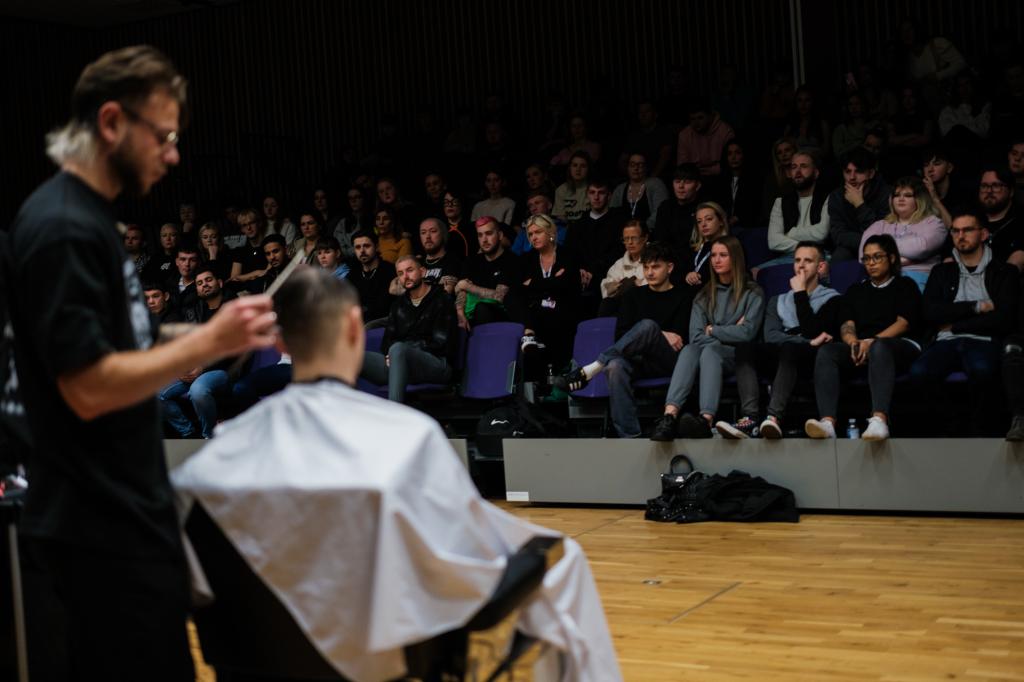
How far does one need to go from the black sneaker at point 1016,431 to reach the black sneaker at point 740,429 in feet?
3.93

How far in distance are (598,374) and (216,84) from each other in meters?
7.88

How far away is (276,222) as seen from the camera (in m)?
9.92

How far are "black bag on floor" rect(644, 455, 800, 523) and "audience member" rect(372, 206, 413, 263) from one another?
3.41 meters

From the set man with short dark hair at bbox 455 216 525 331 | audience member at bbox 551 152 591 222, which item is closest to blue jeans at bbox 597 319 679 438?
man with short dark hair at bbox 455 216 525 331

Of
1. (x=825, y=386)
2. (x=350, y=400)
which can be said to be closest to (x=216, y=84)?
(x=825, y=386)

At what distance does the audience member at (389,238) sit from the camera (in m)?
8.61

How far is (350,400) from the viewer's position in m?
1.95

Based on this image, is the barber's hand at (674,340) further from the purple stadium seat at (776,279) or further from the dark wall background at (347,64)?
the dark wall background at (347,64)

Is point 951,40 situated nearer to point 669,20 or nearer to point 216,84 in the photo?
point 669,20

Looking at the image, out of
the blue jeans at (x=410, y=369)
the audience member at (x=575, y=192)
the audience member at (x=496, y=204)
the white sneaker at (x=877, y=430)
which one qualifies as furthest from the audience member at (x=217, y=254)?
the white sneaker at (x=877, y=430)

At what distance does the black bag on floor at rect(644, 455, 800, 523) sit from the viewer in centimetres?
550

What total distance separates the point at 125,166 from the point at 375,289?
6348mm

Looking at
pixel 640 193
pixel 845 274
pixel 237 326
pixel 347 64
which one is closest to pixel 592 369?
pixel 845 274

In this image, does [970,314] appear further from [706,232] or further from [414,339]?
[414,339]
